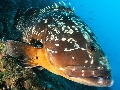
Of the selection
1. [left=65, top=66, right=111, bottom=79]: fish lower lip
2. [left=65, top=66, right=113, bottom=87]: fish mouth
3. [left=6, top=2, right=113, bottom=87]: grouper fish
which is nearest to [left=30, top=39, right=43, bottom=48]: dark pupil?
[left=6, top=2, right=113, bottom=87]: grouper fish

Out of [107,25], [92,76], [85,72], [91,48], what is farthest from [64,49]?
[107,25]

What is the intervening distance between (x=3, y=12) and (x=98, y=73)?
4.71 metres

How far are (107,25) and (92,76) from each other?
89.1 metres

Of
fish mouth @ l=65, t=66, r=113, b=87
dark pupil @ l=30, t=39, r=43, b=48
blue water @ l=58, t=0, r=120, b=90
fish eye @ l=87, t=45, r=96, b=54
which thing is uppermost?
blue water @ l=58, t=0, r=120, b=90

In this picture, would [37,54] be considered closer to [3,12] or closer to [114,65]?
[3,12]

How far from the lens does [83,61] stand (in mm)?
3521

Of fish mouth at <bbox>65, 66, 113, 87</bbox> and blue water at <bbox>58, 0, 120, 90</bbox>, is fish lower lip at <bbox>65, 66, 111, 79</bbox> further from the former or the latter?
blue water at <bbox>58, 0, 120, 90</bbox>

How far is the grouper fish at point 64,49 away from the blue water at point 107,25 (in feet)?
164

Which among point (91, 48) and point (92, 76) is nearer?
point (92, 76)

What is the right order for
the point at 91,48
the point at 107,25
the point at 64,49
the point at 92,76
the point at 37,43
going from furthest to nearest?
the point at 107,25 → the point at 37,43 → the point at 64,49 → the point at 91,48 → the point at 92,76

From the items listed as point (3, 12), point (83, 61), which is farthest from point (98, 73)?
point (3, 12)

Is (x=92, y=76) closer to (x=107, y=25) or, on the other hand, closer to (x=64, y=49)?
(x=64, y=49)

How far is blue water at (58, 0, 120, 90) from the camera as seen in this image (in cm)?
6006

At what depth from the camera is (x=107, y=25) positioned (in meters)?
89.0
